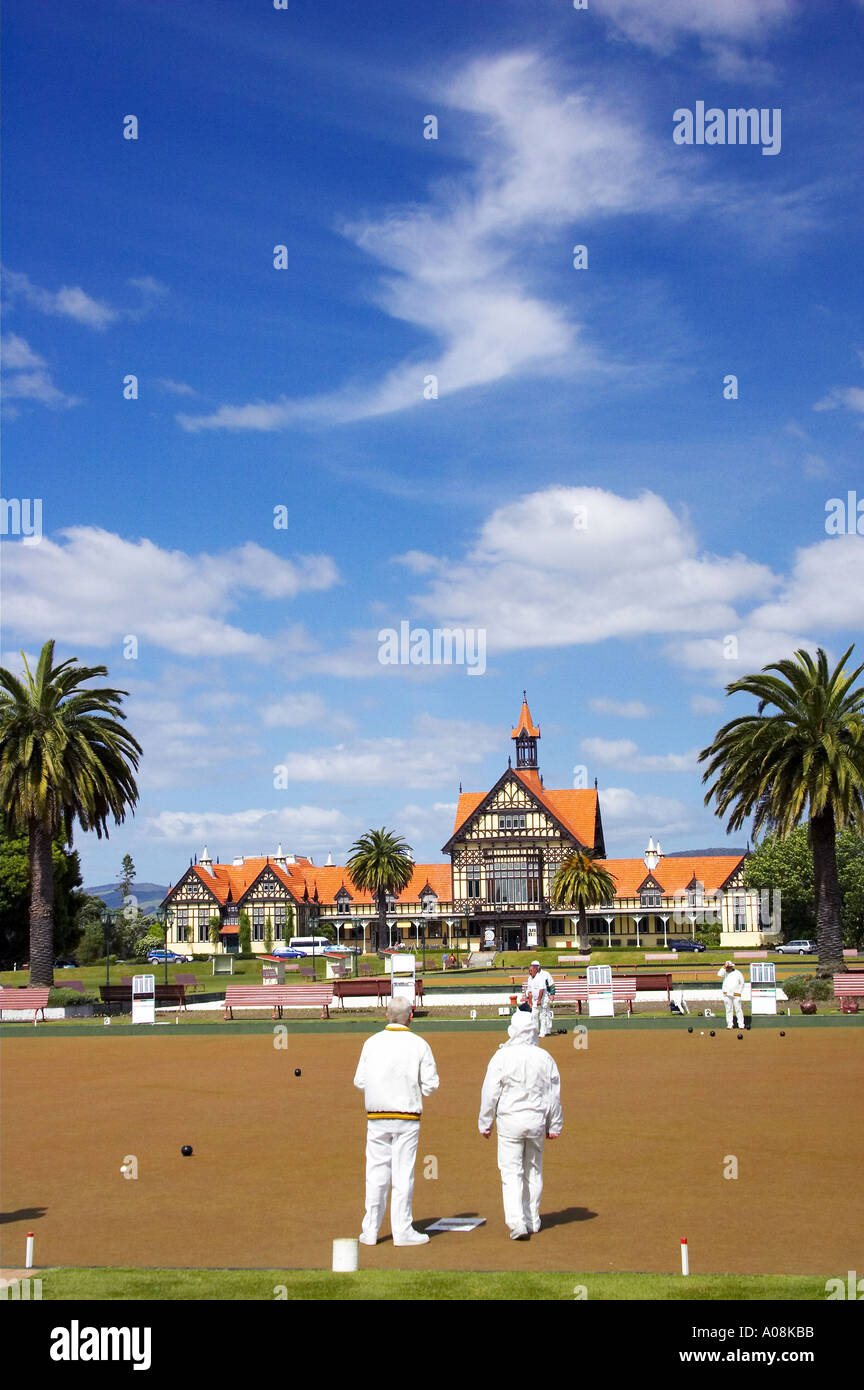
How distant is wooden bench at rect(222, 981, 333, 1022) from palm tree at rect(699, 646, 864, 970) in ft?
40.2

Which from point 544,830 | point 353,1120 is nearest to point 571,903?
point 544,830

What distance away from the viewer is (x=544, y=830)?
300ft

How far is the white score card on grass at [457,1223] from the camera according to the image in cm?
942

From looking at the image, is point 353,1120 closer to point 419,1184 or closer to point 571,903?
point 419,1184

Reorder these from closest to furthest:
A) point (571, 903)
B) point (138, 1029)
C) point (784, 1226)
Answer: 1. point (784, 1226)
2. point (138, 1029)
3. point (571, 903)

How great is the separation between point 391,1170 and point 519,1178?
0.91m

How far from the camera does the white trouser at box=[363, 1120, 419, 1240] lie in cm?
899

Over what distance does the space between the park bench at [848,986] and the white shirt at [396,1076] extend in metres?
21.9

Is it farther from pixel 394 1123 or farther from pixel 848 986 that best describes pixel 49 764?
pixel 394 1123

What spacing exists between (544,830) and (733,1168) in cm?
8040

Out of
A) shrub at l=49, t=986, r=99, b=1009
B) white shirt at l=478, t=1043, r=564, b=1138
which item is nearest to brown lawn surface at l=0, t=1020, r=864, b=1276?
white shirt at l=478, t=1043, r=564, b=1138

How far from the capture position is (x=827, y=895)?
32906mm

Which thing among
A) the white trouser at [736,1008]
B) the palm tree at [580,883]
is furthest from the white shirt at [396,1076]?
Result: the palm tree at [580,883]

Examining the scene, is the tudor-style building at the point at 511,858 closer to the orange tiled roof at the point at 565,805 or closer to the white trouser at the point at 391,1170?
the orange tiled roof at the point at 565,805
